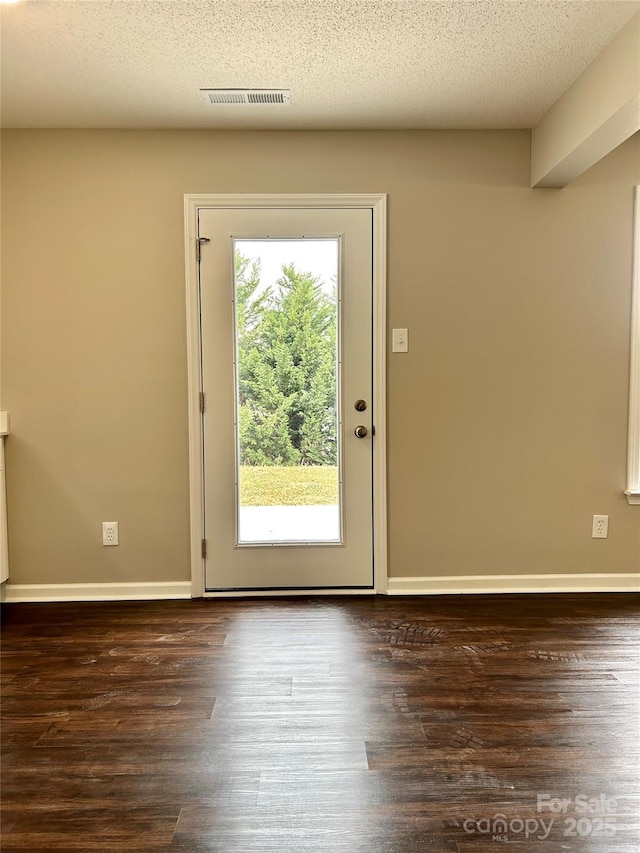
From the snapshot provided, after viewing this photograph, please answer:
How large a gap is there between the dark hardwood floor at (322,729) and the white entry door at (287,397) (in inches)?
13.0

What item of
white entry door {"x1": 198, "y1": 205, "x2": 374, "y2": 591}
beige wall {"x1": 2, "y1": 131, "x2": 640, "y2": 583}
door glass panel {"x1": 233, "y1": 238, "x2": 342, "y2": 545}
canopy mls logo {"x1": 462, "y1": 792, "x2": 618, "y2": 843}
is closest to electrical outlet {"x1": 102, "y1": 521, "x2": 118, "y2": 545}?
beige wall {"x1": 2, "y1": 131, "x2": 640, "y2": 583}

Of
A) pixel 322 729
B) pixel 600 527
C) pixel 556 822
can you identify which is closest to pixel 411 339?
pixel 600 527

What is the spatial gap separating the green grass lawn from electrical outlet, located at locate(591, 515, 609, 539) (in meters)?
1.47

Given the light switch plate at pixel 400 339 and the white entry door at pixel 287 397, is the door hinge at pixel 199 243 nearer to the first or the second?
the white entry door at pixel 287 397

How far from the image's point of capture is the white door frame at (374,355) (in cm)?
293

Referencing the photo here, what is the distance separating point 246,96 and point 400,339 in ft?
4.58

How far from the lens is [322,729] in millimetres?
1889

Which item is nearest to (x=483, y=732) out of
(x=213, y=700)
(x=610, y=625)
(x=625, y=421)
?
(x=213, y=700)

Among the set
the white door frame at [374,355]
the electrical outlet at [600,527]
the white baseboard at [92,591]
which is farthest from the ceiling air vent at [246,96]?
the electrical outlet at [600,527]

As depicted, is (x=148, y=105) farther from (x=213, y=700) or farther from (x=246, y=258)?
(x=213, y=700)

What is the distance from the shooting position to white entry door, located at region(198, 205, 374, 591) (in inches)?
116

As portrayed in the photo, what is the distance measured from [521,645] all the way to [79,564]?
2327 mm

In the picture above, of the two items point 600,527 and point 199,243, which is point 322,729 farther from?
point 199,243

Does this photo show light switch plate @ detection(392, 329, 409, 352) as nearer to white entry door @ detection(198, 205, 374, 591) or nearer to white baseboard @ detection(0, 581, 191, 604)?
white entry door @ detection(198, 205, 374, 591)
